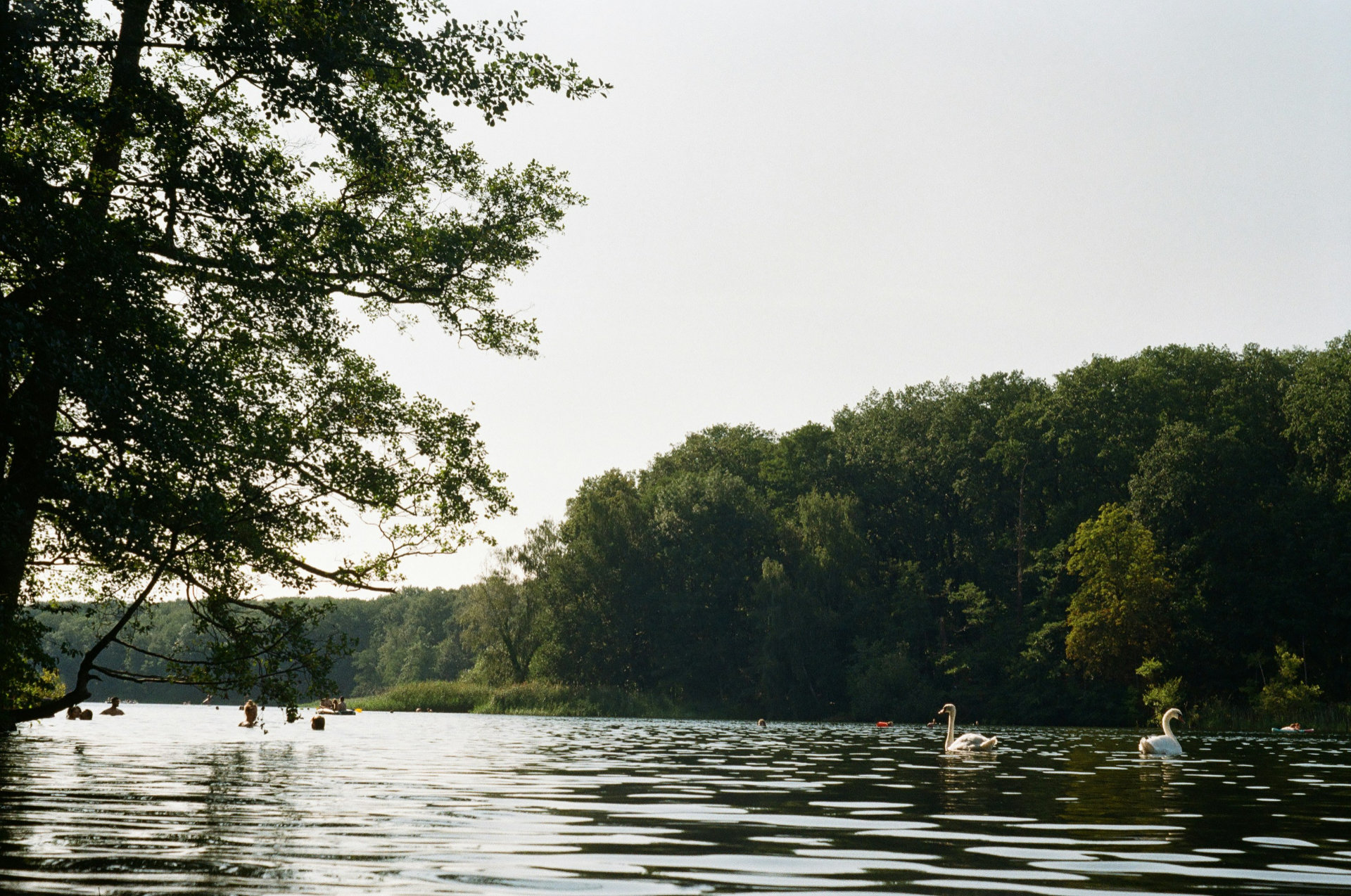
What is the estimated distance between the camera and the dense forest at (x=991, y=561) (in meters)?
70.9

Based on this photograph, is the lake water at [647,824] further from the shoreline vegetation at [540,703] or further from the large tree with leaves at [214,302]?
the shoreline vegetation at [540,703]

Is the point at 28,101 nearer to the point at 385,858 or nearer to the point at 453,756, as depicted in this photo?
the point at 385,858

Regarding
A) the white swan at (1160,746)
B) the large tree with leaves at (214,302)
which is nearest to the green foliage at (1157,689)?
the white swan at (1160,746)

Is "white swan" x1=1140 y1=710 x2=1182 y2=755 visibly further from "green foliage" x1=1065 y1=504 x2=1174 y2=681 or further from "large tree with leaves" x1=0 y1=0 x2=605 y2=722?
"green foliage" x1=1065 y1=504 x2=1174 y2=681

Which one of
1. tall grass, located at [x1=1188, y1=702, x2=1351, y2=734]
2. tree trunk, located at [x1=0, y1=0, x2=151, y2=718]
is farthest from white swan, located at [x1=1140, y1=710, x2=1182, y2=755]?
tall grass, located at [x1=1188, y1=702, x2=1351, y2=734]

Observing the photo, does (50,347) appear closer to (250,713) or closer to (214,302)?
(214,302)

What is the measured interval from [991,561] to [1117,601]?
1714 centimetres

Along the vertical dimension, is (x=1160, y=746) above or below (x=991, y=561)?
below

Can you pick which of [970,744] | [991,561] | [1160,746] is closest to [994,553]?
[991,561]

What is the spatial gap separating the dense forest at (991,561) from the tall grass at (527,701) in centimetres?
366

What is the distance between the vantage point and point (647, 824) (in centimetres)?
1144

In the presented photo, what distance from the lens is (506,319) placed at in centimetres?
2323

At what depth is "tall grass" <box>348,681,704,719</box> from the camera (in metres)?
81.6

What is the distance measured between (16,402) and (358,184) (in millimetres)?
9885
